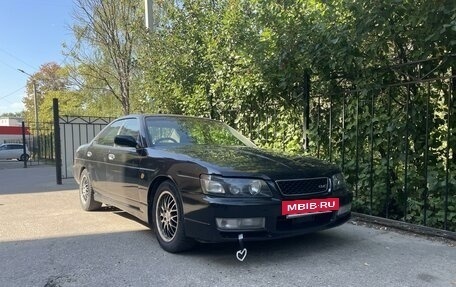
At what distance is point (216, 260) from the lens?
402 centimetres

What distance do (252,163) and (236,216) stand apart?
0.62m

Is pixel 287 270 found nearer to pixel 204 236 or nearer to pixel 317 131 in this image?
pixel 204 236

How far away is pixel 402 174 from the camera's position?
5602 mm

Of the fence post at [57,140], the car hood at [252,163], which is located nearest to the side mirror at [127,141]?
the car hood at [252,163]

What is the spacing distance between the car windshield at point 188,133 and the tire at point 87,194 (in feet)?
6.39

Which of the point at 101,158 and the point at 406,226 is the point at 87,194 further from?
the point at 406,226

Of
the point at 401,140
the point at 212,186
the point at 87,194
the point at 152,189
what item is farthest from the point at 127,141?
the point at 401,140

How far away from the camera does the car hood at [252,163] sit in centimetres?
380

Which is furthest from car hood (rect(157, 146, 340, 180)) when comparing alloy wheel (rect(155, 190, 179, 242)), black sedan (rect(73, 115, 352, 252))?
alloy wheel (rect(155, 190, 179, 242))

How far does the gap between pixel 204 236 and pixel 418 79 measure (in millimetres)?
3411

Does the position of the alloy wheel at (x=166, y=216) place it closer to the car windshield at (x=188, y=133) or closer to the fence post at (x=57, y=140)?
the car windshield at (x=188, y=133)

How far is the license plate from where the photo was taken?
3771 mm

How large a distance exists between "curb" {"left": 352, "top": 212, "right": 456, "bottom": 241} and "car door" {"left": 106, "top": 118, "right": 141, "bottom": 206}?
307 cm

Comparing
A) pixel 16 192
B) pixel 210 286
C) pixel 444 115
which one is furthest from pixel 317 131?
pixel 16 192
